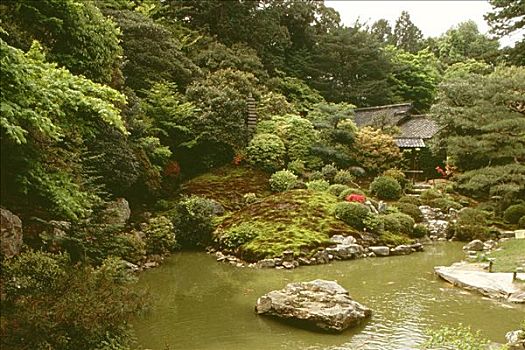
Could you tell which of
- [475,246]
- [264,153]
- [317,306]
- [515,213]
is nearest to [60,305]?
[317,306]

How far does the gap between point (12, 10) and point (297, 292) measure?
6538mm

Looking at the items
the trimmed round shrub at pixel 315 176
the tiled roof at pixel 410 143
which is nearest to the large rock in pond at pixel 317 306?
the trimmed round shrub at pixel 315 176

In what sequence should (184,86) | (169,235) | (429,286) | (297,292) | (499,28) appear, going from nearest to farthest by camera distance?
(297,292)
(429,286)
(169,235)
(499,28)
(184,86)

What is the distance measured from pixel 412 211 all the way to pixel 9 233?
14.3 meters

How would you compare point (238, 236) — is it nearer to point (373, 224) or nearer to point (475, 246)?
point (373, 224)

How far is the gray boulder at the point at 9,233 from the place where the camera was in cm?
568

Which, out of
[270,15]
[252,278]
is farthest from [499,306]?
[270,15]

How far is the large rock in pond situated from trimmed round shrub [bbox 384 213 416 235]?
23.3ft

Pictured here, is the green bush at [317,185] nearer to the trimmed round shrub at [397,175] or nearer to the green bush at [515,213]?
the trimmed round shrub at [397,175]

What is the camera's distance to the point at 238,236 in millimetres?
14062

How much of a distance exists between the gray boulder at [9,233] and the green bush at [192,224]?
27.7 ft

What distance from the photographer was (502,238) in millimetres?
16219

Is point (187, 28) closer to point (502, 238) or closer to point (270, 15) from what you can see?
point (270, 15)

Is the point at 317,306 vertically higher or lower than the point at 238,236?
lower
